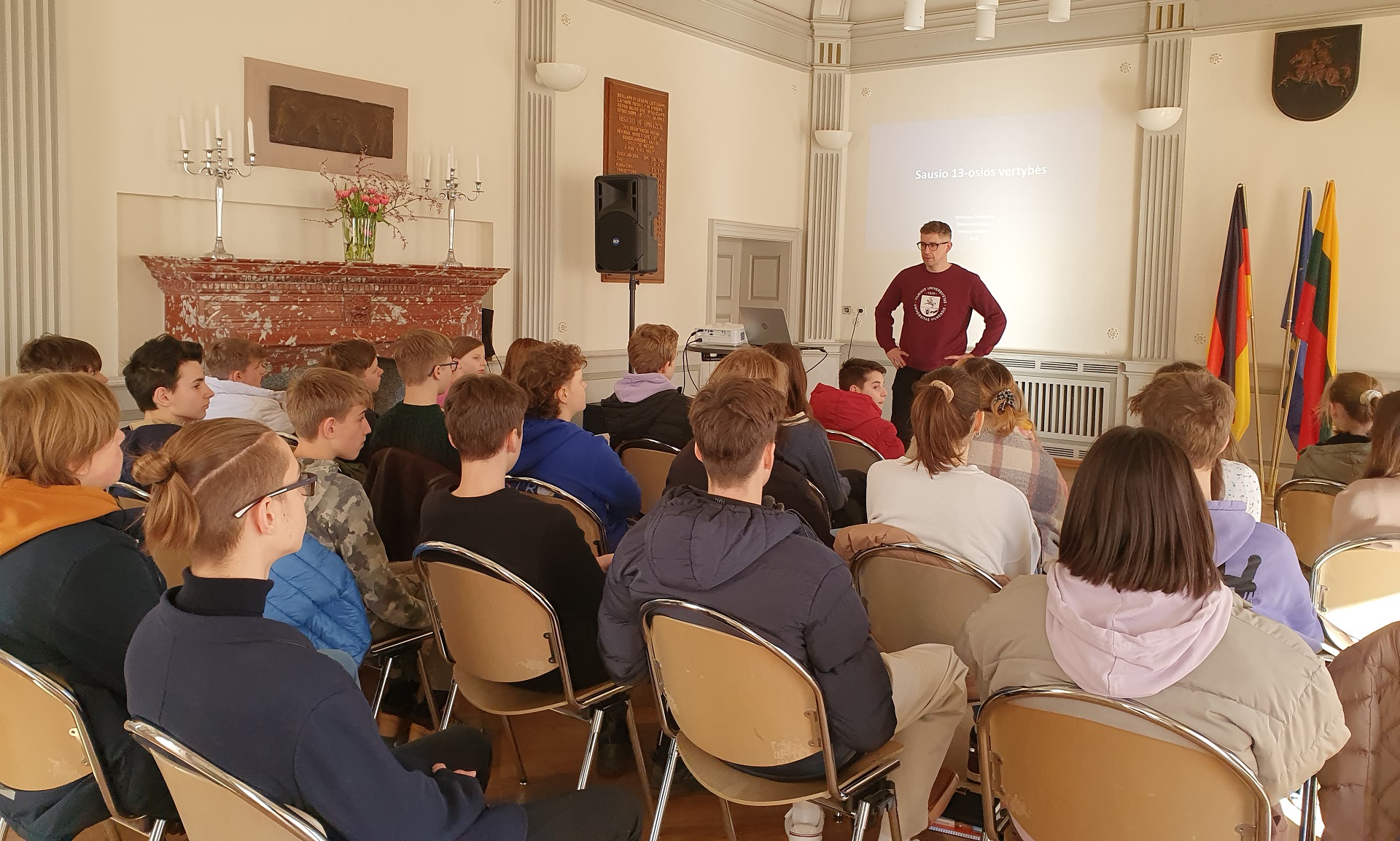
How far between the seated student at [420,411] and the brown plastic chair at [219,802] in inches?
75.3

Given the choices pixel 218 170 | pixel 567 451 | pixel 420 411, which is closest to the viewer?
pixel 567 451

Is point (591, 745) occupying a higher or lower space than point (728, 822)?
higher

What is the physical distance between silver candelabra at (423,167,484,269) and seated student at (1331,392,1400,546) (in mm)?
4548

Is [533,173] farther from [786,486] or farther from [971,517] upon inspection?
[971,517]

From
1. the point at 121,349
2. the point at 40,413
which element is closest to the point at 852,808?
the point at 40,413

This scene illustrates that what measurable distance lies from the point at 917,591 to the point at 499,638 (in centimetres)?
94

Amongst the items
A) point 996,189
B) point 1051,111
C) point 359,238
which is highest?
point 1051,111

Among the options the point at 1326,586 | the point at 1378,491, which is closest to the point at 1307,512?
the point at 1378,491

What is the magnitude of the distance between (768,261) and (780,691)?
744cm

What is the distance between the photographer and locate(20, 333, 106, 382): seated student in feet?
12.5

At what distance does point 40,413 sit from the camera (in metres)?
2.03

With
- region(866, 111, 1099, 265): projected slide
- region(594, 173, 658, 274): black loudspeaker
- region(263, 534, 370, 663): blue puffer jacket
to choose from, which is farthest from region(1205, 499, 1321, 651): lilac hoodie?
region(866, 111, 1099, 265): projected slide

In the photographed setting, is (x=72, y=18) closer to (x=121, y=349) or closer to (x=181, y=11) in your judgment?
(x=181, y=11)

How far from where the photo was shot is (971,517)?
8.24ft
